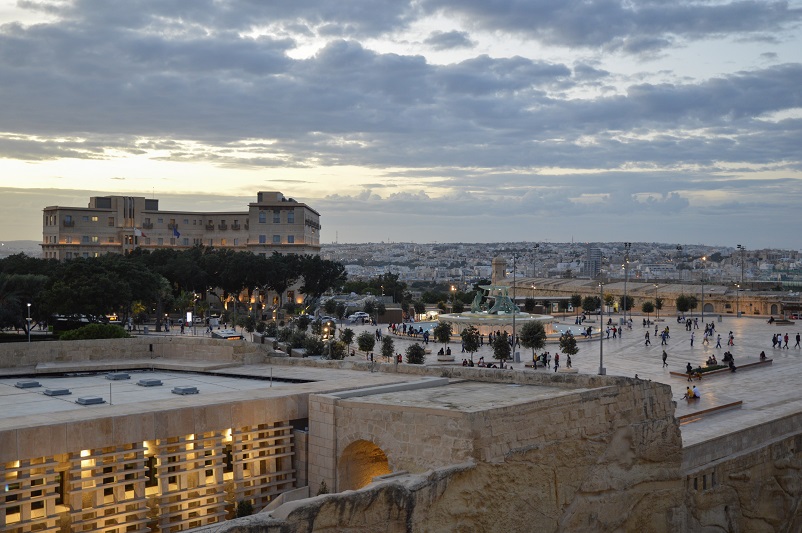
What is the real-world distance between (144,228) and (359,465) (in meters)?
66.9

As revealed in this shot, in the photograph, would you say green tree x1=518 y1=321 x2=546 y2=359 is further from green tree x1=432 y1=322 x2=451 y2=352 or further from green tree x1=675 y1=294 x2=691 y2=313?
green tree x1=675 y1=294 x2=691 y2=313

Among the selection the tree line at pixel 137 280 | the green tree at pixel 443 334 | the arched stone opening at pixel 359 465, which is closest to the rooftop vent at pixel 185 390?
the arched stone opening at pixel 359 465

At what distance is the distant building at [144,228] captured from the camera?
7481cm

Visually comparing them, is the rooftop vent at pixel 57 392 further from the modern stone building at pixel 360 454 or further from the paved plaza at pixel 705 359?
the paved plaza at pixel 705 359

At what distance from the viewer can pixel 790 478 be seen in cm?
2059

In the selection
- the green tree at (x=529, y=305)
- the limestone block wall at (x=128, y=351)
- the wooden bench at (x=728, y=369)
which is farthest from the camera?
the green tree at (x=529, y=305)

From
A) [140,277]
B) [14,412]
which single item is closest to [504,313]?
[140,277]

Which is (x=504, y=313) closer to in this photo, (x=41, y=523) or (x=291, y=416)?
(x=291, y=416)

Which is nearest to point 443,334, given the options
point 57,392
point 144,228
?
point 57,392

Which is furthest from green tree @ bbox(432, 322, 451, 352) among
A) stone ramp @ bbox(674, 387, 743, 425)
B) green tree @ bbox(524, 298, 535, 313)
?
green tree @ bbox(524, 298, 535, 313)

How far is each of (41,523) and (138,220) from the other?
2689 inches

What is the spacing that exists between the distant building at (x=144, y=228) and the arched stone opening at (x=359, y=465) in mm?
60792

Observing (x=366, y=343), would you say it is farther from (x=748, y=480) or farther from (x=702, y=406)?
(x=748, y=480)

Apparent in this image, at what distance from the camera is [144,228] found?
7700 cm
